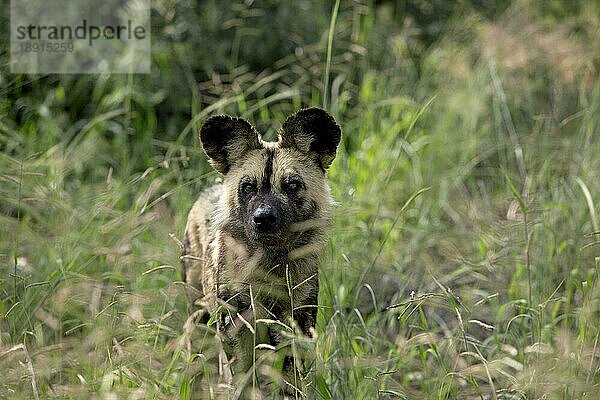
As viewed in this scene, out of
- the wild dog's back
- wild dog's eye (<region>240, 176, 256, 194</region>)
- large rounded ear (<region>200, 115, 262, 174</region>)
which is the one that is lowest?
the wild dog's back

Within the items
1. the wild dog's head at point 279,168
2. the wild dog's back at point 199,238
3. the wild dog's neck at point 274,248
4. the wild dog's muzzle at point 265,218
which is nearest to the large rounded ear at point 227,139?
the wild dog's head at point 279,168

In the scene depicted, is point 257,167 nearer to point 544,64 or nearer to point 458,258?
point 458,258

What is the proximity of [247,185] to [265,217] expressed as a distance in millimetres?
325

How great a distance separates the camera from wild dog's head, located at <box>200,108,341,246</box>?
12.2 feet

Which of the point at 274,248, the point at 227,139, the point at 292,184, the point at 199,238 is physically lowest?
the point at 199,238

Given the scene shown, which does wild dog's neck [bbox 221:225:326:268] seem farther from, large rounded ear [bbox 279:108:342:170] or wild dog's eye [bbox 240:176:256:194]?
large rounded ear [bbox 279:108:342:170]

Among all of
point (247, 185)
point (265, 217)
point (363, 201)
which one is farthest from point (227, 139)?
point (363, 201)

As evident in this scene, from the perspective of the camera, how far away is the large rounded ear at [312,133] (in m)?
3.88

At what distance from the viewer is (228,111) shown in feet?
19.0

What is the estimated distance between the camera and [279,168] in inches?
150

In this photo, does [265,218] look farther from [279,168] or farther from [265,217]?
[279,168]

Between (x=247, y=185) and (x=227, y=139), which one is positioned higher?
(x=227, y=139)

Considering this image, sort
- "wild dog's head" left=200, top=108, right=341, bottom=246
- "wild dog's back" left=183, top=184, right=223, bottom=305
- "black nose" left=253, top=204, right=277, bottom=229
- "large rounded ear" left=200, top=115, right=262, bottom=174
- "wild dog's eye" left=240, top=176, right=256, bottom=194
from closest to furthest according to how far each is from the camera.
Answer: "black nose" left=253, top=204, right=277, bottom=229 → "wild dog's head" left=200, top=108, right=341, bottom=246 → "wild dog's eye" left=240, top=176, right=256, bottom=194 → "large rounded ear" left=200, top=115, right=262, bottom=174 → "wild dog's back" left=183, top=184, right=223, bottom=305

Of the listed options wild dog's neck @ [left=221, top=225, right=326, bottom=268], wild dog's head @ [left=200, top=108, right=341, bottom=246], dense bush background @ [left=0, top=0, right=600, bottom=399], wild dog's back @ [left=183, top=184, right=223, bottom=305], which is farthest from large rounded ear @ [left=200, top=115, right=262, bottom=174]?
wild dog's neck @ [left=221, top=225, right=326, bottom=268]
